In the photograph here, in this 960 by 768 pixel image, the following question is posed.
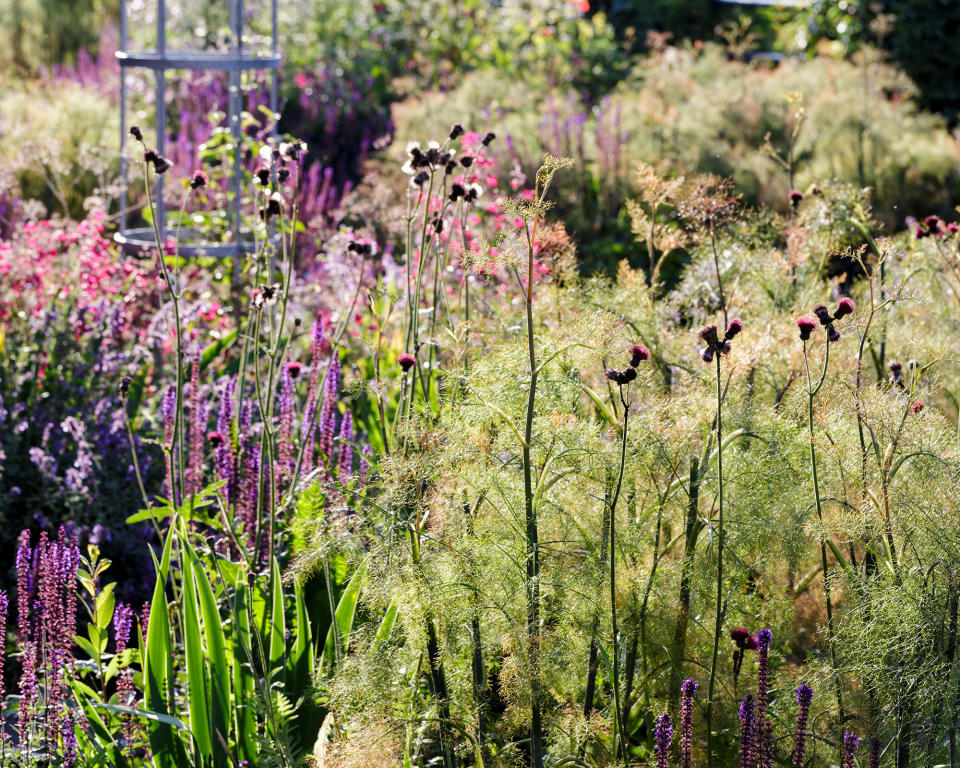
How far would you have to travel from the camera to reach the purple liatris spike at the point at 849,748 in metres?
1.80

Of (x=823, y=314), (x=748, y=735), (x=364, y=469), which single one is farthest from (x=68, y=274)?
(x=748, y=735)

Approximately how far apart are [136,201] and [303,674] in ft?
19.9

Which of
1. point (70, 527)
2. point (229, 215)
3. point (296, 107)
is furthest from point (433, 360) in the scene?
point (296, 107)

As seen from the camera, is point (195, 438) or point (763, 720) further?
point (195, 438)

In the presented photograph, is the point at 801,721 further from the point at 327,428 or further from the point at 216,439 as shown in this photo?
the point at 327,428

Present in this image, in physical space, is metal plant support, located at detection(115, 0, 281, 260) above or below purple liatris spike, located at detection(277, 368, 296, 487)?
above

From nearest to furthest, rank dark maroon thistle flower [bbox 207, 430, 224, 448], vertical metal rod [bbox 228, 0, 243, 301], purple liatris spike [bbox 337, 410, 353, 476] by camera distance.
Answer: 1. dark maroon thistle flower [bbox 207, 430, 224, 448]
2. purple liatris spike [bbox 337, 410, 353, 476]
3. vertical metal rod [bbox 228, 0, 243, 301]

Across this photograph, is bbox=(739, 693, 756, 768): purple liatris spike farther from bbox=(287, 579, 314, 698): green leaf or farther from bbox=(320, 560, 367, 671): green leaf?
bbox=(287, 579, 314, 698): green leaf

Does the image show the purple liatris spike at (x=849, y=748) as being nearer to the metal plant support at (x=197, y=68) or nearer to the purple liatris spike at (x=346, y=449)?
the purple liatris spike at (x=346, y=449)

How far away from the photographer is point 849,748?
1.80 meters

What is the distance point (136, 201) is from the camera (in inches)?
306

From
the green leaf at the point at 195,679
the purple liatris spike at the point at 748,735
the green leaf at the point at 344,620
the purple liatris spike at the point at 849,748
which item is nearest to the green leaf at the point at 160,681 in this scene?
the green leaf at the point at 195,679

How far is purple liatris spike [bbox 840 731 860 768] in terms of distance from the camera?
1802mm

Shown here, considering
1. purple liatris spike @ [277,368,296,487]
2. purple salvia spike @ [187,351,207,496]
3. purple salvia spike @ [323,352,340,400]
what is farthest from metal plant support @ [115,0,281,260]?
purple salvia spike @ [323,352,340,400]
